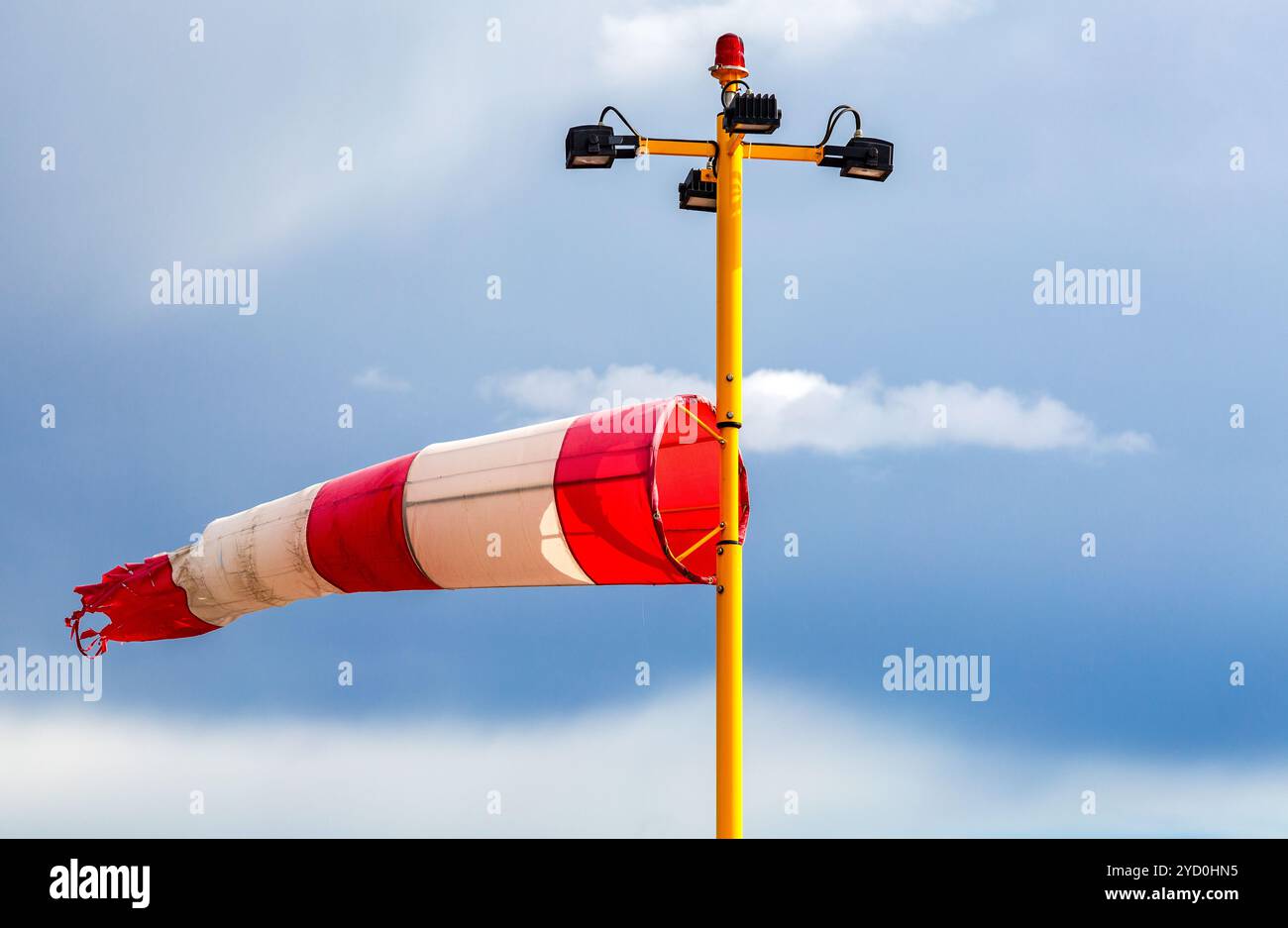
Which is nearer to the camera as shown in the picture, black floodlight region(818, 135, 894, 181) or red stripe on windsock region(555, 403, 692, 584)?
black floodlight region(818, 135, 894, 181)

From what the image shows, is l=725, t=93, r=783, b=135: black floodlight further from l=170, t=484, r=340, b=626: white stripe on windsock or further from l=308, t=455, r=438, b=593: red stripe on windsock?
l=170, t=484, r=340, b=626: white stripe on windsock

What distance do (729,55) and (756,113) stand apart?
645 mm

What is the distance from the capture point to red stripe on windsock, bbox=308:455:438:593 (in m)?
14.8

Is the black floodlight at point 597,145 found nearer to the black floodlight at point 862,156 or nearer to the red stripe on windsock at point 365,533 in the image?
the black floodlight at point 862,156

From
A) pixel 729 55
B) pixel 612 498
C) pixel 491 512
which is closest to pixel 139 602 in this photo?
pixel 491 512

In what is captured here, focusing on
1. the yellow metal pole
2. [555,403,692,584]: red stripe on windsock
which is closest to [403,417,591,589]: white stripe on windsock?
[555,403,692,584]: red stripe on windsock

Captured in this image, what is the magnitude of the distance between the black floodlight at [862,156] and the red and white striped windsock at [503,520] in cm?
259

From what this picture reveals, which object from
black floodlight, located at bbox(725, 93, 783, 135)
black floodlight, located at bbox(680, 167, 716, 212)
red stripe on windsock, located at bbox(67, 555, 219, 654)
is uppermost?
black floodlight, located at bbox(725, 93, 783, 135)

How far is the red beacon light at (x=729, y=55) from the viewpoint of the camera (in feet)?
37.8

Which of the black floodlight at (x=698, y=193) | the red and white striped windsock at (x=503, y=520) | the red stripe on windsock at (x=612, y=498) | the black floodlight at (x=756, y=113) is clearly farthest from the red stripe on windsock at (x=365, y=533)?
the black floodlight at (x=756, y=113)

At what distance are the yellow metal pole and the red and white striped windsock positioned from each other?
1.18ft
